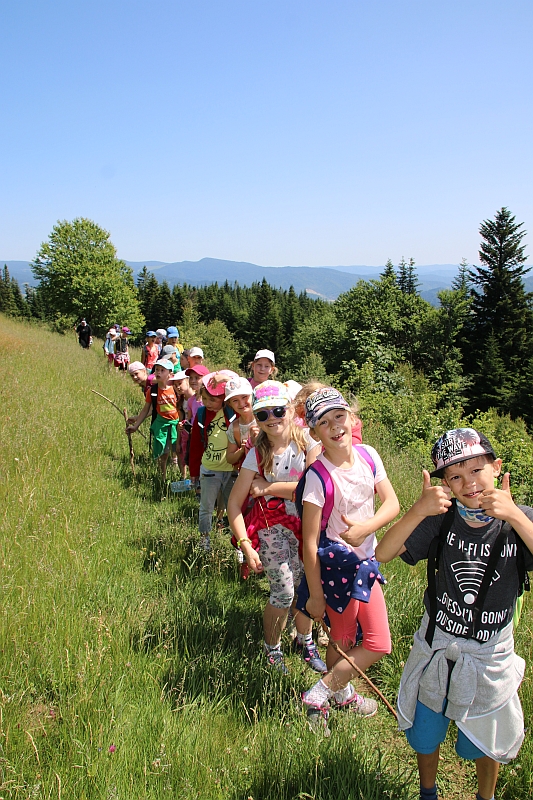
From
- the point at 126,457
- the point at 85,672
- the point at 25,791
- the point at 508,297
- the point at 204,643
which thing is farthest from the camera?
the point at 508,297

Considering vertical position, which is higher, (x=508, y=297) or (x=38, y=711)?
(x=508, y=297)

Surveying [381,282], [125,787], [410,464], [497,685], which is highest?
[381,282]

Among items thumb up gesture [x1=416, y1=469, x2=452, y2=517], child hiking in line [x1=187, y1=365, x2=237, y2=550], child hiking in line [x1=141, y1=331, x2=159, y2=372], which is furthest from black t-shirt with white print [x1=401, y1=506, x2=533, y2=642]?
child hiking in line [x1=141, y1=331, x2=159, y2=372]

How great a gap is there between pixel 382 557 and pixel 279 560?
1128 mm

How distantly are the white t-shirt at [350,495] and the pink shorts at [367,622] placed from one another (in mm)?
234

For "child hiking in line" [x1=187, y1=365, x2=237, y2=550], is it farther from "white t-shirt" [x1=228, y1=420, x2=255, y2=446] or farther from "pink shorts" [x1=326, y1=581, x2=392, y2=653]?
"pink shorts" [x1=326, y1=581, x2=392, y2=653]

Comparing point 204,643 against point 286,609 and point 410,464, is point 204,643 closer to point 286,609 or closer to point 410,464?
point 286,609

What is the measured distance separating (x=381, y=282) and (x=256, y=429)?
43254 mm

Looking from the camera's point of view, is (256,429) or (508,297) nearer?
(256,429)

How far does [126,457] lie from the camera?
6781 mm

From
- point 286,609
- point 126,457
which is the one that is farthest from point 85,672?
point 126,457

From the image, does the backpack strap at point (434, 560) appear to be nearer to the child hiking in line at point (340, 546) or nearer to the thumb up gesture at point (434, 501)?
the thumb up gesture at point (434, 501)

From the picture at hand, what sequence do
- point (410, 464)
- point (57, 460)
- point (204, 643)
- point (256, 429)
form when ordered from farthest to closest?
point (410, 464), point (57, 460), point (256, 429), point (204, 643)

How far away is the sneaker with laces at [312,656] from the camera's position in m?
3.17
